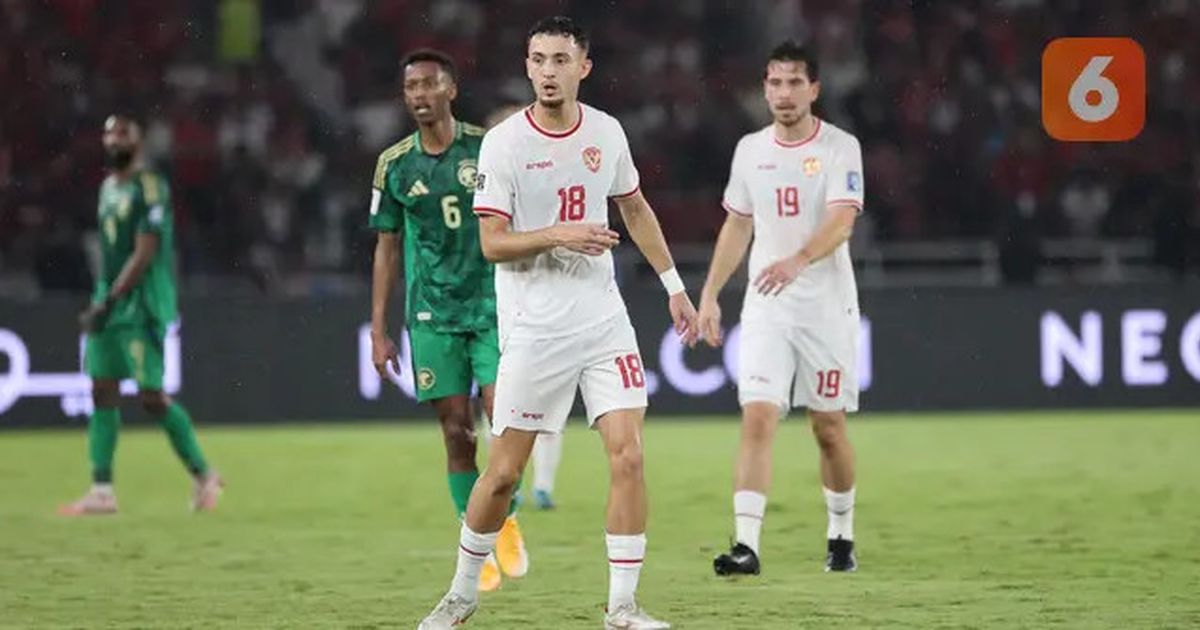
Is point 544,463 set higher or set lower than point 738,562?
higher

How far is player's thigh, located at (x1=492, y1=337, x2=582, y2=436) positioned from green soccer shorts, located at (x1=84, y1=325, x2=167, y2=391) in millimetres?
6006

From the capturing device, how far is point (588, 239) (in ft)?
25.9

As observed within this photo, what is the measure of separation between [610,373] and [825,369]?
244 centimetres

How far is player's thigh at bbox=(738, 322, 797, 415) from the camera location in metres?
10.5

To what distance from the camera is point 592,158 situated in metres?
8.24

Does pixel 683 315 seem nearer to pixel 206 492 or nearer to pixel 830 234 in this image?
pixel 830 234

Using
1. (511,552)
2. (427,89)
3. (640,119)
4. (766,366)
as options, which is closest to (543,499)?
(511,552)

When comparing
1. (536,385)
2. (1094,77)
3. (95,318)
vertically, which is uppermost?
(1094,77)

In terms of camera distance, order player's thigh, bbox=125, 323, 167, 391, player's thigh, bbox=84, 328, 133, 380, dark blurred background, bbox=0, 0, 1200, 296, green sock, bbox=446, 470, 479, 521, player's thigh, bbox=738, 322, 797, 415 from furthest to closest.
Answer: dark blurred background, bbox=0, 0, 1200, 296 < player's thigh, bbox=84, 328, 133, 380 < player's thigh, bbox=125, 323, 167, 391 < player's thigh, bbox=738, 322, 797, 415 < green sock, bbox=446, 470, 479, 521

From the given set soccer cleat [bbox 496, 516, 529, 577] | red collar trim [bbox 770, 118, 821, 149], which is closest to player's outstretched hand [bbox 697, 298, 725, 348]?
red collar trim [bbox 770, 118, 821, 149]

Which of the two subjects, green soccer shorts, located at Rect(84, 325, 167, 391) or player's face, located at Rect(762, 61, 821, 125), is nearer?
player's face, located at Rect(762, 61, 821, 125)

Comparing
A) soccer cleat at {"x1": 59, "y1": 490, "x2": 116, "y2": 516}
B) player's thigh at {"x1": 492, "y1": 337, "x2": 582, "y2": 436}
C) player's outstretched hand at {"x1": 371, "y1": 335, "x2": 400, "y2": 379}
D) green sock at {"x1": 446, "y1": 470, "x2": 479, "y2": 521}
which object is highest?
player's outstretched hand at {"x1": 371, "y1": 335, "x2": 400, "y2": 379}

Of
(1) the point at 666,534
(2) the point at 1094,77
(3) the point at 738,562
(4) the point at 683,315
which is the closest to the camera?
(4) the point at 683,315

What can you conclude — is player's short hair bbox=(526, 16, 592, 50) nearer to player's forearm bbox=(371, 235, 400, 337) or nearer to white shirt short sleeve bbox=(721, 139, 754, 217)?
player's forearm bbox=(371, 235, 400, 337)
